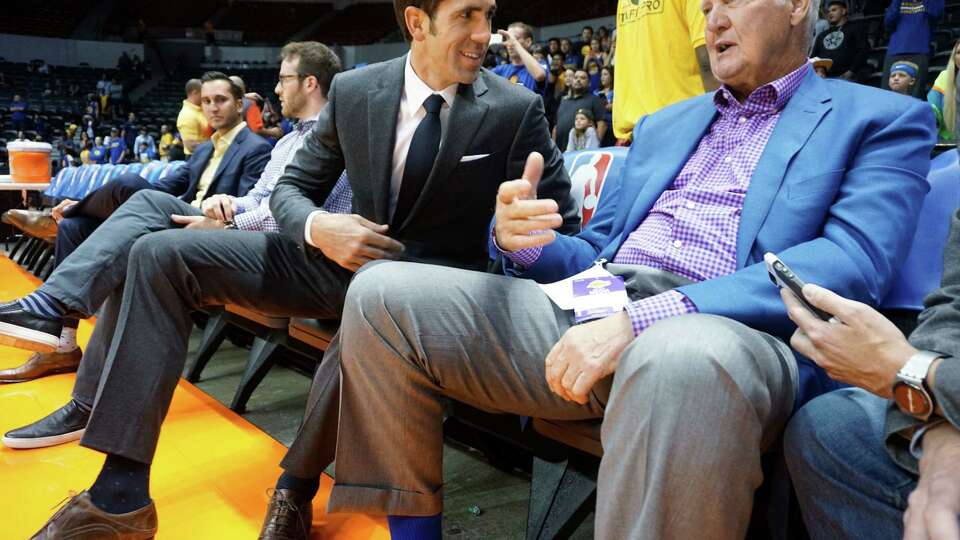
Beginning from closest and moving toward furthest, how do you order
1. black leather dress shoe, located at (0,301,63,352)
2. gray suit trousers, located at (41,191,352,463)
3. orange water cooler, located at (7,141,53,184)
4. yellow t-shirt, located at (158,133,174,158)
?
gray suit trousers, located at (41,191,352,463) → black leather dress shoe, located at (0,301,63,352) → orange water cooler, located at (7,141,53,184) → yellow t-shirt, located at (158,133,174,158)

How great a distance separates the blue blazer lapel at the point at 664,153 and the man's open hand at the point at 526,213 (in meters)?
0.34

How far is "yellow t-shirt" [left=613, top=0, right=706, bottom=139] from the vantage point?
7.07 ft

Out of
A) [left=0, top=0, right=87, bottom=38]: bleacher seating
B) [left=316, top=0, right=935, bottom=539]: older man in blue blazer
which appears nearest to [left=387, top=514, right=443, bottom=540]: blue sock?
[left=316, top=0, right=935, bottom=539]: older man in blue blazer

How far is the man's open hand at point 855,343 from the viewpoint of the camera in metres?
0.87

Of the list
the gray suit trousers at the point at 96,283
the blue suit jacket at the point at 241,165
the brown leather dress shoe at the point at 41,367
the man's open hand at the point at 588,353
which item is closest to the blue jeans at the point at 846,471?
the man's open hand at the point at 588,353

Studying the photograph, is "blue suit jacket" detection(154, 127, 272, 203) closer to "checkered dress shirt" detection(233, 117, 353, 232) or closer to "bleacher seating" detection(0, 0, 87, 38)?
"checkered dress shirt" detection(233, 117, 353, 232)

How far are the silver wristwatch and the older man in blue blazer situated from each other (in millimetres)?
142

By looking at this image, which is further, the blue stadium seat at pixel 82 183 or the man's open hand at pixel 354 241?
the blue stadium seat at pixel 82 183

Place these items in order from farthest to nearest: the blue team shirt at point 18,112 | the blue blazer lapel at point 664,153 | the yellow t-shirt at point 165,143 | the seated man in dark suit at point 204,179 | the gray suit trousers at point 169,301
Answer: the blue team shirt at point 18,112 → the yellow t-shirt at point 165,143 → the seated man in dark suit at point 204,179 → the gray suit trousers at point 169,301 → the blue blazer lapel at point 664,153

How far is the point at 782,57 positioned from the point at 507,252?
65cm

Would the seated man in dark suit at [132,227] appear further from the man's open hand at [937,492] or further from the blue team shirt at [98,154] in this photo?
the blue team shirt at [98,154]

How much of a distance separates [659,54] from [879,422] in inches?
62.1

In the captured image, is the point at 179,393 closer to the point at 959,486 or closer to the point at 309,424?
the point at 309,424

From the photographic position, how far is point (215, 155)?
11.2ft
